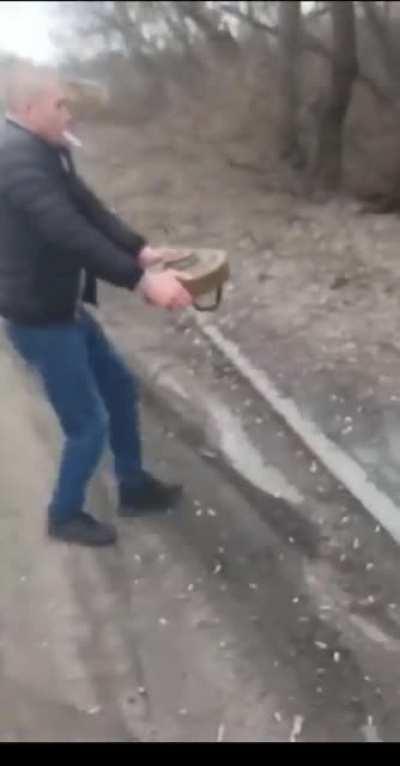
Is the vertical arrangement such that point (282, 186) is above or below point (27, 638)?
above

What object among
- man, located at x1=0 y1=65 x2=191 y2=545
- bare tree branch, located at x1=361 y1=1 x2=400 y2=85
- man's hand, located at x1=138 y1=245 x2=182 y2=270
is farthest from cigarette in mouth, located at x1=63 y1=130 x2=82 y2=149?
bare tree branch, located at x1=361 y1=1 x2=400 y2=85

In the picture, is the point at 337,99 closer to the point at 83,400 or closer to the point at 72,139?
the point at 72,139

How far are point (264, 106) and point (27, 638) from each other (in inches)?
20.0

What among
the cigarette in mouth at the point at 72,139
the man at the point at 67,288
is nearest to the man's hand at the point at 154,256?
the man at the point at 67,288

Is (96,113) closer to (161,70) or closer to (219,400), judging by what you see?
(161,70)

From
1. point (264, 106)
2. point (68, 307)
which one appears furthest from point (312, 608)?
point (264, 106)

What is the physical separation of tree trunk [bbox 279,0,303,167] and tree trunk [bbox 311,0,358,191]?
2 centimetres

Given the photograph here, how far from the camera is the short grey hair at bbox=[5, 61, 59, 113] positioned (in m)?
1.05

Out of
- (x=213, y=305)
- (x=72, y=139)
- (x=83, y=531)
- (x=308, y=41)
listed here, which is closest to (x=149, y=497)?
(x=83, y=531)

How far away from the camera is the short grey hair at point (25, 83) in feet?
3.44

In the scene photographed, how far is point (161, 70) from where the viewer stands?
1.11 meters

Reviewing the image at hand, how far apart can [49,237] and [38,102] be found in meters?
0.11

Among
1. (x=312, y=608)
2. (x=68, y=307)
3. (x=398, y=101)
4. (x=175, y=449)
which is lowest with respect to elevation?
(x=312, y=608)

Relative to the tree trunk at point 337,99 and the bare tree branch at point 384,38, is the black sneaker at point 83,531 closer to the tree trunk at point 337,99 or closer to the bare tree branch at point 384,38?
the tree trunk at point 337,99
